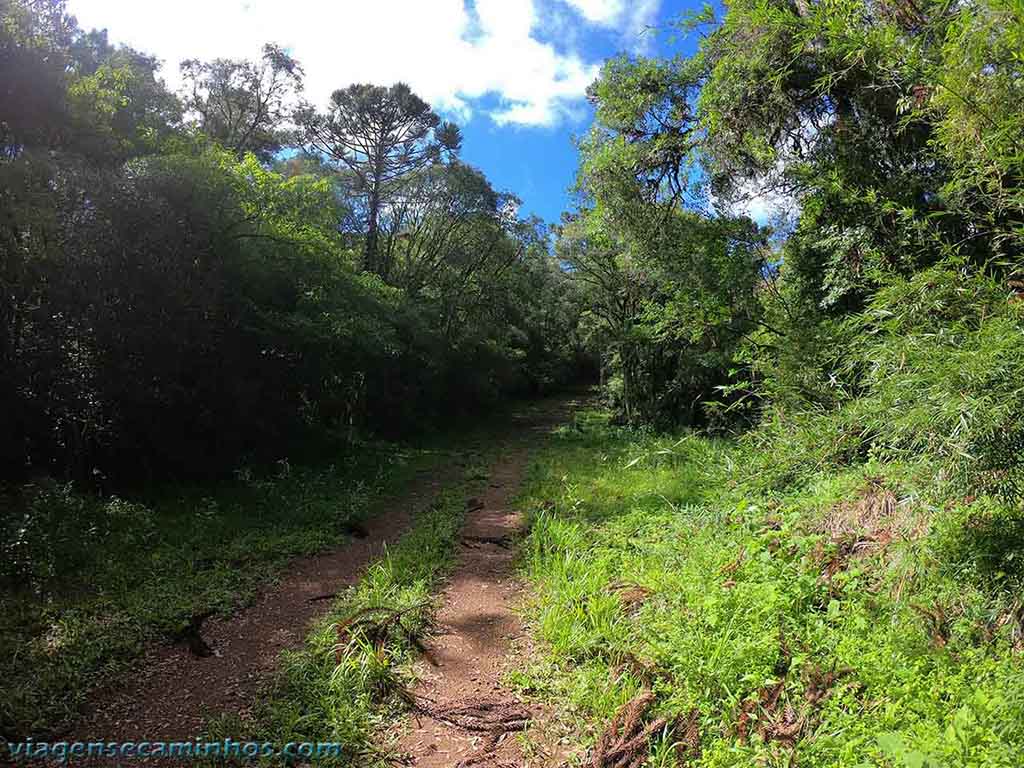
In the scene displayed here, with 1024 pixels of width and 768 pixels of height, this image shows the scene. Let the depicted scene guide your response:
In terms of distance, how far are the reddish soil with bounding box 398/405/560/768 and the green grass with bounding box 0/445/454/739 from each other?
1824mm

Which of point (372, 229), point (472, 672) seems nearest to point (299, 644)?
point (472, 672)

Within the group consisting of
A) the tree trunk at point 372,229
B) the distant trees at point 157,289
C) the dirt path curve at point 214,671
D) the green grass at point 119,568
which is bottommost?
the dirt path curve at point 214,671

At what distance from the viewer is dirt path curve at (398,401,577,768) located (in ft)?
10.3

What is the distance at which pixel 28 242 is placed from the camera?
645cm

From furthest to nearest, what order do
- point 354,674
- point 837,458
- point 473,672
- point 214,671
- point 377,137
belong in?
point 377,137 < point 837,458 < point 473,672 < point 214,671 < point 354,674

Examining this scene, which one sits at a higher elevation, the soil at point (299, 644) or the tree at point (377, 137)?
the tree at point (377, 137)

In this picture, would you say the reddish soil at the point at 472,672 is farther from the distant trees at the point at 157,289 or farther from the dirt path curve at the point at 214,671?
the distant trees at the point at 157,289

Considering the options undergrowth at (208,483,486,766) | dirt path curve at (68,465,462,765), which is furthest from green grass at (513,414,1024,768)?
dirt path curve at (68,465,462,765)

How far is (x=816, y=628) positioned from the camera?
135 inches

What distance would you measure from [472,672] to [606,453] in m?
9.18

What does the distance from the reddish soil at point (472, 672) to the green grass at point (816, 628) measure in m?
0.24

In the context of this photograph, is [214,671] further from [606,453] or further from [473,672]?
[606,453]

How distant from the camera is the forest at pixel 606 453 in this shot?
2.87 meters

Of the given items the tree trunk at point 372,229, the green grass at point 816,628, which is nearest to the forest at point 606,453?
the green grass at point 816,628
